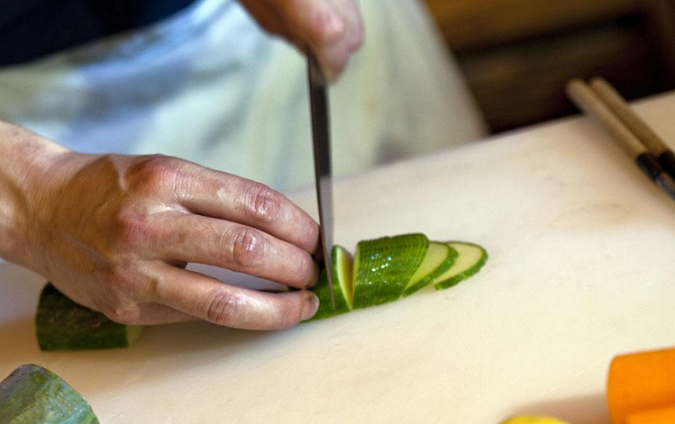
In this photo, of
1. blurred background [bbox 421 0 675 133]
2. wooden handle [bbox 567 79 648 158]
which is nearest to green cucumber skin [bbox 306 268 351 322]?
wooden handle [bbox 567 79 648 158]

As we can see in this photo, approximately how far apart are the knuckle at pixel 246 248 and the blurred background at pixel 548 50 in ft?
7.88

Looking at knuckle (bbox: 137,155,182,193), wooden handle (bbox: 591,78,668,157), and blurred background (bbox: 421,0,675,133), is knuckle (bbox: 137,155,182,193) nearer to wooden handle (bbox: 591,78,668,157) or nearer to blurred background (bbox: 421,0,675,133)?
wooden handle (bbox: 591,78,668,157)

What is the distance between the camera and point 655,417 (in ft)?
2.97

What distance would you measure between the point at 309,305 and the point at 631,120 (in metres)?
0.83

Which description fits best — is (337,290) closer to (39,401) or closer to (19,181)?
(39,401)

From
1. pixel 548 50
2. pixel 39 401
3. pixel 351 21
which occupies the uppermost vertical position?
pixel 351 21

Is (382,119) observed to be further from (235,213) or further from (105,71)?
(235,213)

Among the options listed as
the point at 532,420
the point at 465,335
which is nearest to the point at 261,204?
the point at 465,335

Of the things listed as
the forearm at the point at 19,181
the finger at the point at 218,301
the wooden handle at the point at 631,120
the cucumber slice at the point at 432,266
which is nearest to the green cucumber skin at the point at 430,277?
the cucumber slice at the point at 432,266

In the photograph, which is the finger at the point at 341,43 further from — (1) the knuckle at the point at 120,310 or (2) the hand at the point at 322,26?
(1) the knuckle at the point at 120,310

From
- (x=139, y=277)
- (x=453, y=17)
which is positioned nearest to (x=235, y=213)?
(x=139, y=277)

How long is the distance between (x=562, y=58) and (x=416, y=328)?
2.59 metres

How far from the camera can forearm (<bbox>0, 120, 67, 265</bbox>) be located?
1.33 metres

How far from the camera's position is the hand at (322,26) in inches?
69.4
